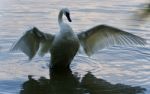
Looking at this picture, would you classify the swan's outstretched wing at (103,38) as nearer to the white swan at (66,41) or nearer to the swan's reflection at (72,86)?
the white swan at (66,41)

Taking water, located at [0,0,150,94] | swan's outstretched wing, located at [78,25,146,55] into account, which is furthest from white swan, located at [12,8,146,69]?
water, located at [0,0,150,94]

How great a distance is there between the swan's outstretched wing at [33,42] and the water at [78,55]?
0.28m

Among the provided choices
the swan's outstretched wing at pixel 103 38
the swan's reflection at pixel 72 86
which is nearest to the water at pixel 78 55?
the swan's reflection at pixel 72 86

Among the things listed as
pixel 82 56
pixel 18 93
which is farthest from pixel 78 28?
pixel 18 93

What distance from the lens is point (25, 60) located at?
664 centimetres

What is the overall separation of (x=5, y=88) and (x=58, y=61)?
1161 mm

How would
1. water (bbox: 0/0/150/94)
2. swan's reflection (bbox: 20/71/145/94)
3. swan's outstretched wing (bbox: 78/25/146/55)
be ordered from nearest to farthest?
swan's reflection (bbox: 20/71/145/94)
water (bbox: 0/0/150/94)
swan's outstretched wing (bbox: 78/25/146/55)

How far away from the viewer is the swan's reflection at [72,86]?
552cm

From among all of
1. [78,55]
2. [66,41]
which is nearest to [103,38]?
[78,55]

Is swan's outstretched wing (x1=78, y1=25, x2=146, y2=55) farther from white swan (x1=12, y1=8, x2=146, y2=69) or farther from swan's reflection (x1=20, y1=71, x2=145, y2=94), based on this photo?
swan's reflection (x1=20, y1=71, x2=145, y2=94)

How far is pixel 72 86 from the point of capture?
5.83 metres

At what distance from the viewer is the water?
594cm

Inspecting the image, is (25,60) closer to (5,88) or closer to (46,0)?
(5,88)

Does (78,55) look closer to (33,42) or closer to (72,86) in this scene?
(33,42)
